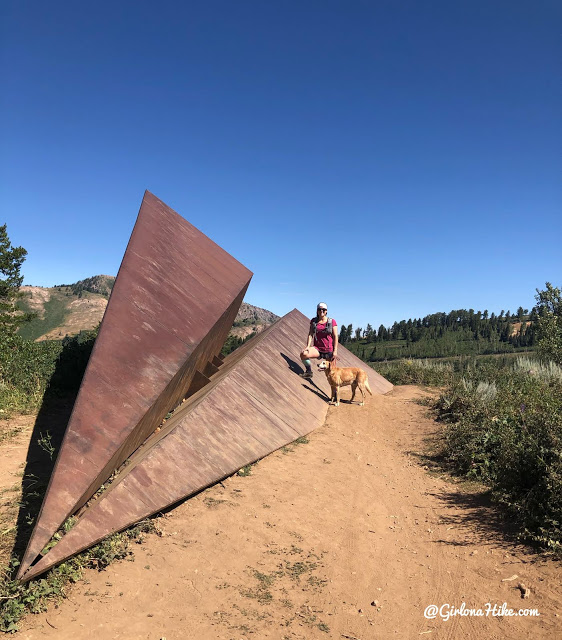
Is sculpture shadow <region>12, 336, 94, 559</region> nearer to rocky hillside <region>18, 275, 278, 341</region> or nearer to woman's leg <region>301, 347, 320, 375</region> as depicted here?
woman's leg <region>301, 347, 320, 375</region>

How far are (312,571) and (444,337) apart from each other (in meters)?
55.2

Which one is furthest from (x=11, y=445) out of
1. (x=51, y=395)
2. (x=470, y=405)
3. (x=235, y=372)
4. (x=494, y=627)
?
(x=470, y=405)

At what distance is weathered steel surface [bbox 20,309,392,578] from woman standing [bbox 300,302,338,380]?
1.04ft

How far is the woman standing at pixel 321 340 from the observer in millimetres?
7188

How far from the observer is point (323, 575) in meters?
3.00

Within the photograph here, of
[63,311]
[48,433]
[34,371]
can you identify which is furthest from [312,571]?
[63,311]

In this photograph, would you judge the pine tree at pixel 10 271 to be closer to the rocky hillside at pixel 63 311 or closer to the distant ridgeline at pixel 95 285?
the rocky hillside at pixel 63 311

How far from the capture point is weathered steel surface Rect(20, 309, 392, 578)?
10.00 feet

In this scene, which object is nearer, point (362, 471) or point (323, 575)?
point (323, 575)

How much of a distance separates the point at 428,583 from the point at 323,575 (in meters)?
0.74

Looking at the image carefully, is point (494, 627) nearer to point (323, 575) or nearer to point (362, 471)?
point (323, 575)

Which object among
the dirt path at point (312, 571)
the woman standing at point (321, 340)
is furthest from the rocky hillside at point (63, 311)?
the dirt path at point (312, 571)

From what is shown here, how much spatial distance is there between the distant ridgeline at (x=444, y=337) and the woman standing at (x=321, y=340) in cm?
3690

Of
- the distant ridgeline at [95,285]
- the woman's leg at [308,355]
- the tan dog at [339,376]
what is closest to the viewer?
the tan dog at [339,376]
